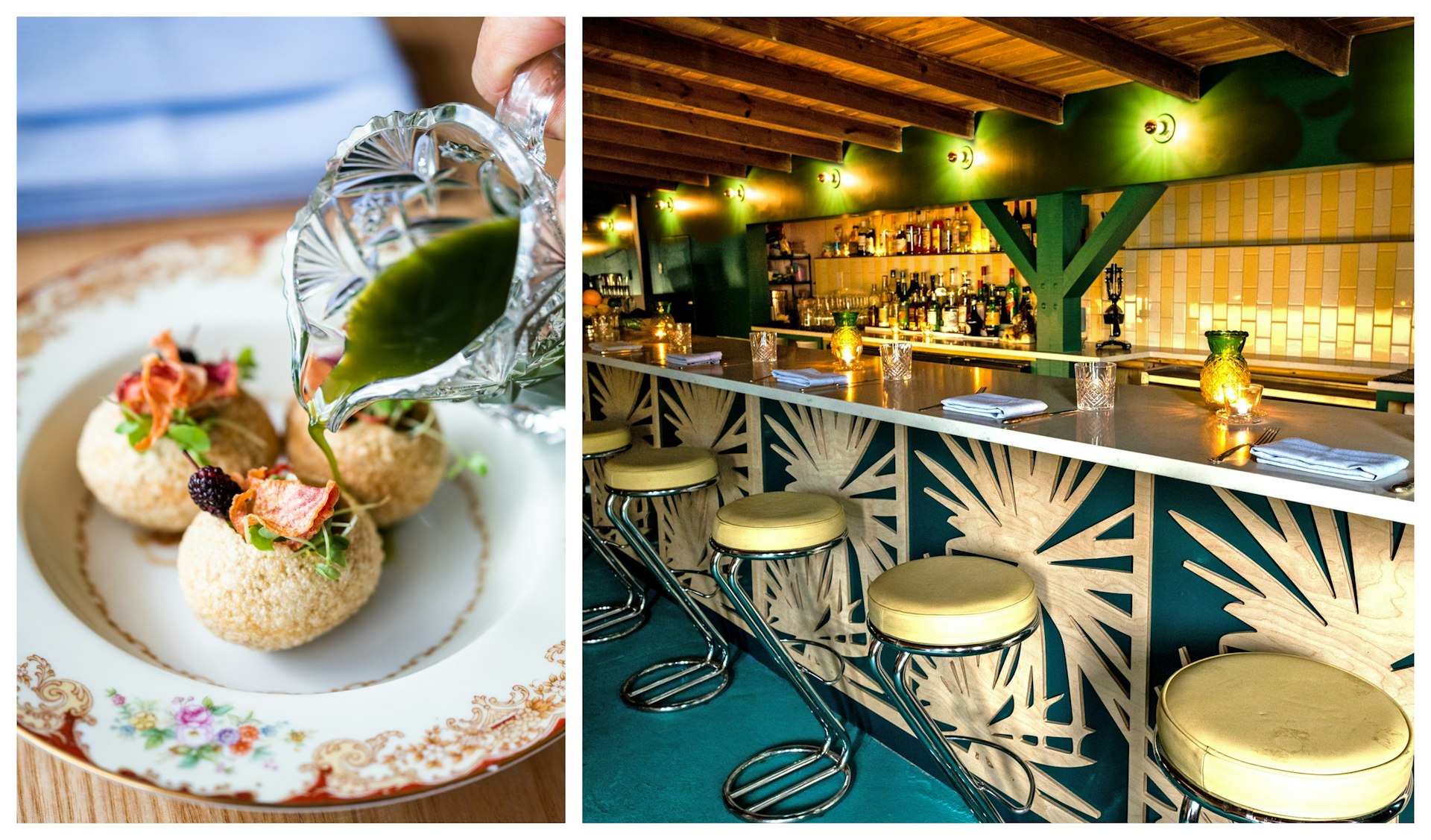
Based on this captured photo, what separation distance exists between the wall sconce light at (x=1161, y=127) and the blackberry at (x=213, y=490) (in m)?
3.84

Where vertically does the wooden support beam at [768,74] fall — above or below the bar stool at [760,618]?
above

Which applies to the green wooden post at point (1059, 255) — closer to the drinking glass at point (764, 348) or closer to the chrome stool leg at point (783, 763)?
the drinking glass at point (764, 348)

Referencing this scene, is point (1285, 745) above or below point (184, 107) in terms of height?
below

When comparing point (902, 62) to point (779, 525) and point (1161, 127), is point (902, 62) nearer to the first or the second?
point (1161, 127)

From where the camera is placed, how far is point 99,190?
1042 millimetres

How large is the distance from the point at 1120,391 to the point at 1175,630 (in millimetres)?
638

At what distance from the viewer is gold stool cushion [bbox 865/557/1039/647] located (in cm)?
147

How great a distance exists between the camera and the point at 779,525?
1.93m

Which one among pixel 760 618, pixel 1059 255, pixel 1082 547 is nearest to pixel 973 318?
pixel 1059 255

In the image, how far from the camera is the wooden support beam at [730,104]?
359 cm

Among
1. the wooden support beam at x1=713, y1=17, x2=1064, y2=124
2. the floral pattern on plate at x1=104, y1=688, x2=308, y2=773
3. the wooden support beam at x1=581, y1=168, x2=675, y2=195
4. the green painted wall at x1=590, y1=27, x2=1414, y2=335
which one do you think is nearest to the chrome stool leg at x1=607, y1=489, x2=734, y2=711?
the wooden support beam at x1=713, y1=17, x2=1064, y2=124

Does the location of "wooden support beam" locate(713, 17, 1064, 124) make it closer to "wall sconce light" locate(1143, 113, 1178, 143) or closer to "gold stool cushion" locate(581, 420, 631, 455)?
"wall sconce light" locate(1143, 113, 1178, 143)

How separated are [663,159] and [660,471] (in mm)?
4395

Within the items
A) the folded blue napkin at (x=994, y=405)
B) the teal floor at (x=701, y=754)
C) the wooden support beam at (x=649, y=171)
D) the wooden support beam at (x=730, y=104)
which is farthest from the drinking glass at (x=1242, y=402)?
the wooden support beam at (x=649, y=171)
